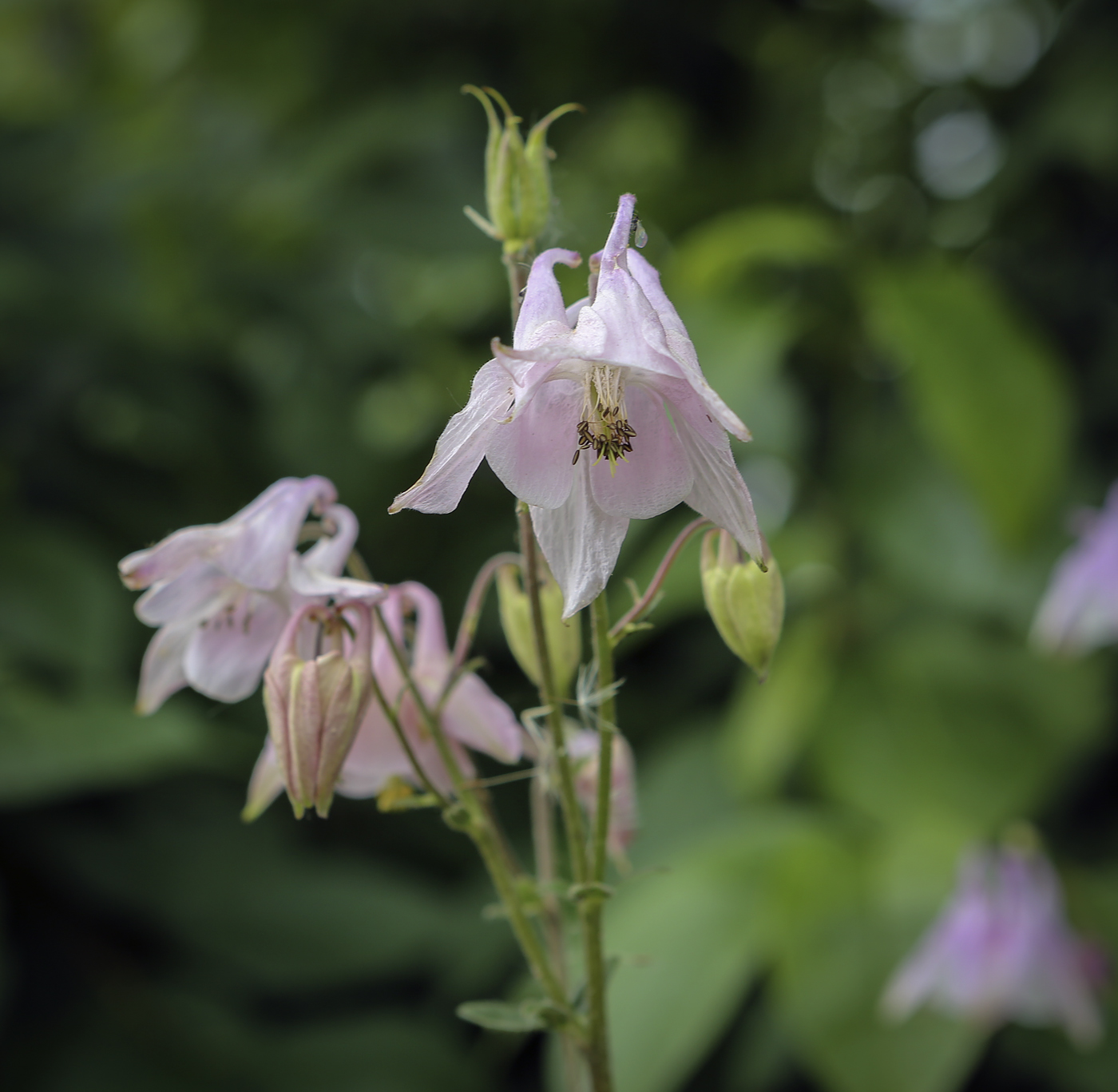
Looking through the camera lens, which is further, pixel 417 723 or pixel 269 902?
pixel 269 902

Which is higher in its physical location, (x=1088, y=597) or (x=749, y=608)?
(x=1088, y=597)

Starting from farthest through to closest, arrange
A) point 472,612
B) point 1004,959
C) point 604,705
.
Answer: point 1004,959, point 472,612, point 604,705

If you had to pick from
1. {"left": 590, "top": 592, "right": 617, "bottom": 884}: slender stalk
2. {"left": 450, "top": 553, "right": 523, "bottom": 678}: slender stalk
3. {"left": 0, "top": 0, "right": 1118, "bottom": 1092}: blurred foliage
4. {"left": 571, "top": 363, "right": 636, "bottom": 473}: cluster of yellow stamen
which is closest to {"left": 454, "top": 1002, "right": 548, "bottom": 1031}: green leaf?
{"left": 590, "top": 592, "right": 617, "bottom": 884}: slender stalk

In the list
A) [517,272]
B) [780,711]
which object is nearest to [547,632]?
[517,272]

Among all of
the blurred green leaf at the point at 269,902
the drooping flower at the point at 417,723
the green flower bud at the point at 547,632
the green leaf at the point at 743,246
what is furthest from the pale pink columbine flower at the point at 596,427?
the blurred green leaf at the point at 269,902

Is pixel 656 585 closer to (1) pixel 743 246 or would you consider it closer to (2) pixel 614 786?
(2) pixel 614 786

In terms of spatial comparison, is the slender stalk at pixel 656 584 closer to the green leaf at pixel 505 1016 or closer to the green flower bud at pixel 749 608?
the green flower bud at pixel 749 608
